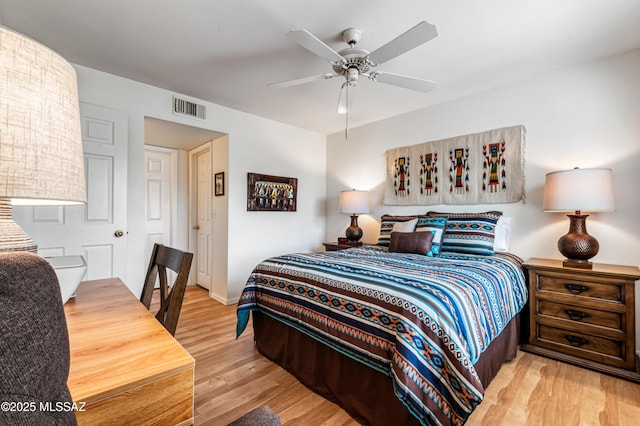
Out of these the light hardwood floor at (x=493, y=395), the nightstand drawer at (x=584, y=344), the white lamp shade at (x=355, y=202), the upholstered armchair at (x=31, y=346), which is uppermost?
the white lamp shade at (x=355, y=202)

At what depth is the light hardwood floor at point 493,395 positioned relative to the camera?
1.63m

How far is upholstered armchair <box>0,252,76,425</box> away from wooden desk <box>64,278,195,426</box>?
239 millimetres

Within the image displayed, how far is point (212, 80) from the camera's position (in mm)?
2889

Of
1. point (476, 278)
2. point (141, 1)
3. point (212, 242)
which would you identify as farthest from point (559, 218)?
point (212, 242)

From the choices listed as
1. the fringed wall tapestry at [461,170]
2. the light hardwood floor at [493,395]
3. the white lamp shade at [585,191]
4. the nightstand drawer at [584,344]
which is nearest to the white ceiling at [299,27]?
the fringed wall tapestry at [461,170]

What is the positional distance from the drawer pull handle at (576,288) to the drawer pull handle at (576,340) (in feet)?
1.10

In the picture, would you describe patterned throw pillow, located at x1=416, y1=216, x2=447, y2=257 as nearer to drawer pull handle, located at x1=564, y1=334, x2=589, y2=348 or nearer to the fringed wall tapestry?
the fringed wall tapestry

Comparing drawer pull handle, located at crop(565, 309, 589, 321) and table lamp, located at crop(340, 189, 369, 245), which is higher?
table lamp, located at crop(340, 189, 369, 245)

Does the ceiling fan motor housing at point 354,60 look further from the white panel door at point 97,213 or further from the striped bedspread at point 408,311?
the white panel door at point 97,213

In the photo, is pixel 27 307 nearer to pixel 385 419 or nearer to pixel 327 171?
pixel 385 419

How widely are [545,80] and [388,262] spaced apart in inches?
91.5

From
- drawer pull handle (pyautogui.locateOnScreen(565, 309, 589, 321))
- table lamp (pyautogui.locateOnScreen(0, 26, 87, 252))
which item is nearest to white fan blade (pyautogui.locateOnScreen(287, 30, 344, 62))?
table lamp (pyautogui.locateOnScreen(0, 26, 87, 252))

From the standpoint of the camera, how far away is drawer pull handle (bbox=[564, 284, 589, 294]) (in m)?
2.18

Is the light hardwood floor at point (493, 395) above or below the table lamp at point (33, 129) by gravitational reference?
below
